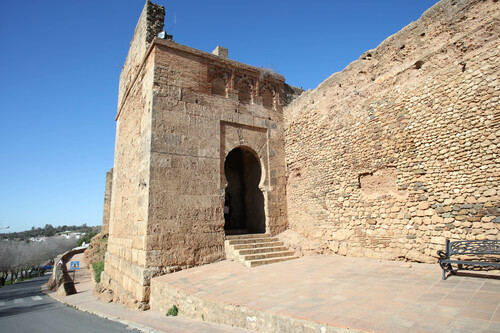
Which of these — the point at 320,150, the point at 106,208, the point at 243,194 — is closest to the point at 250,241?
the point at 320,150

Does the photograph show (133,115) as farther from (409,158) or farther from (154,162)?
(409,158)

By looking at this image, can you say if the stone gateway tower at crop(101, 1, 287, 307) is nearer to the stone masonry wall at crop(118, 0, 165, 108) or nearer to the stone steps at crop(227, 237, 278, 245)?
the stone masonry wall at crop(118, 0, 165, 108)

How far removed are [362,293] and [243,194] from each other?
25.4 feet

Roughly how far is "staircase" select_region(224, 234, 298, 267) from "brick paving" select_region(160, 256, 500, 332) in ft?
1.33

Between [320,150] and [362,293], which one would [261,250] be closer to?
[320,150]

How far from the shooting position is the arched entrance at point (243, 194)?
34.4ft

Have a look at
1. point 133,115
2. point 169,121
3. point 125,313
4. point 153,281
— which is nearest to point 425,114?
point 169,121

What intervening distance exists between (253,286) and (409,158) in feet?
13.7

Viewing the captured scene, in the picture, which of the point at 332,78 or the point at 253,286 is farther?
the point at 332,78

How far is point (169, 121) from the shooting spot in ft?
26.6

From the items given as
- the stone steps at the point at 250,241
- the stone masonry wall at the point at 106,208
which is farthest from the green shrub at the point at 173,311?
the stone masonry wall at the point at 106,208

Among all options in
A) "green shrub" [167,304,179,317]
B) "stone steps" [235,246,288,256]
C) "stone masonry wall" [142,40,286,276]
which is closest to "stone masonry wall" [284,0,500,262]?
"stone steps" [235,246,288,256]

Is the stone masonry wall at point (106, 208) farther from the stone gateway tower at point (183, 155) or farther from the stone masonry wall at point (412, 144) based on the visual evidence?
the stone masonry wall at point (412, 144)

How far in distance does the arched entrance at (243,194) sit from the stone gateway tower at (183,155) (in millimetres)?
76
